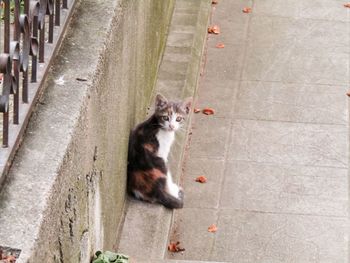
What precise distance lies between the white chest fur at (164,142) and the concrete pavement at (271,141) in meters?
0.67

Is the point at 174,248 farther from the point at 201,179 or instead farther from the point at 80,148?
the point at 80,148

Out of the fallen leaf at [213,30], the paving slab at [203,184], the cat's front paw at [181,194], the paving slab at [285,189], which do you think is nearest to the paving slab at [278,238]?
the paving slab at [285,189]

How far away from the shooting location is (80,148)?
14.1ft

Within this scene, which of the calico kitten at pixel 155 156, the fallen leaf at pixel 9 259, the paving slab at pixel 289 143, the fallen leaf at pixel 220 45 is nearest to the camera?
the fallen leaf at pixel 9 259

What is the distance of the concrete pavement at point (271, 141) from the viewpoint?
6.97 metres

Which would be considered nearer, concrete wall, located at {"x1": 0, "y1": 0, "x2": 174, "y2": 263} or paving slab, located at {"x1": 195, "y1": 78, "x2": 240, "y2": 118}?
concrete wall, located at {"x1": 0, "y1": 0, "x2": 174, "y2": 263}

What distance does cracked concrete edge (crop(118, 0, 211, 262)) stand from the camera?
597 cm

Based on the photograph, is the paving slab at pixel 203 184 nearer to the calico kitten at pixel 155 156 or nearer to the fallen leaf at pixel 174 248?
the calico kitten at pixel 155 156

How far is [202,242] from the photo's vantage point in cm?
694

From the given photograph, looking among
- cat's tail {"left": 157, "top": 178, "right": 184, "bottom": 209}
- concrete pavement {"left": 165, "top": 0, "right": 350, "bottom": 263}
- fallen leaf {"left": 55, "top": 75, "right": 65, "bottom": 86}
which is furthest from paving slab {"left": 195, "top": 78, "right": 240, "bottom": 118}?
fallen leaf {"left": 55, "top": 75, "right": 65, "bottom": 86}

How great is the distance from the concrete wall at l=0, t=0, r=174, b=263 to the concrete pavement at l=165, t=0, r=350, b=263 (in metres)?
1.24

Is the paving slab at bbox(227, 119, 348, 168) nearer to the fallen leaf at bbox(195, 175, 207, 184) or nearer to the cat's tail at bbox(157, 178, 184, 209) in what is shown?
the fallen leaf at bbox(195, 175, 207, 184)

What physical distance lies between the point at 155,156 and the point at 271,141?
1954 millimetres

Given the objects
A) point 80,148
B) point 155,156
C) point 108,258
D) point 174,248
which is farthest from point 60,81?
point 174,248
